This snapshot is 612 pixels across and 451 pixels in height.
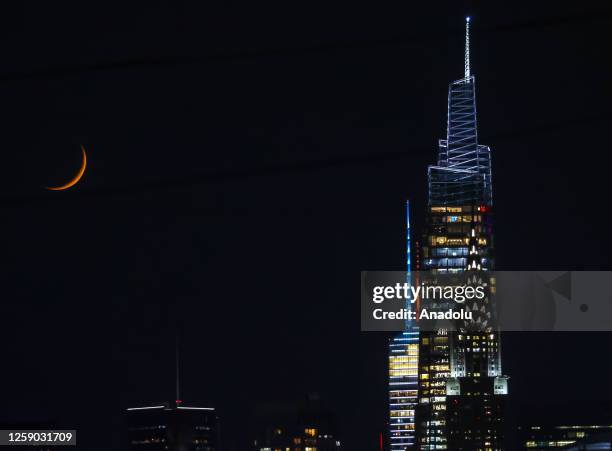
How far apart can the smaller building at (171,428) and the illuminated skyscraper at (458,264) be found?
2437 cm

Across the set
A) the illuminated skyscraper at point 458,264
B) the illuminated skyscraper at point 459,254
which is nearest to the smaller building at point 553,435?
the illuminated skyscraper at point 458,264

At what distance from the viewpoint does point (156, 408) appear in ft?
502

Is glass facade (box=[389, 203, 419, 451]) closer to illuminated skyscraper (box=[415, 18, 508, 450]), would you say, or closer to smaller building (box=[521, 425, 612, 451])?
illuminated skyscraper (box=[415, 18, 508, 450])

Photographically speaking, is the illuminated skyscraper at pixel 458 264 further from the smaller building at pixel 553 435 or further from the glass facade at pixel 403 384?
the glass facade at pixel 403 384

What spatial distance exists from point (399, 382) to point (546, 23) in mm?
164344

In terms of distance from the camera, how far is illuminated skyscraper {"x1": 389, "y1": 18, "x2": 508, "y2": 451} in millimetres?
145750

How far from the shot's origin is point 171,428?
149125 millimetres

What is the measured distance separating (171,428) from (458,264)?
123 feet

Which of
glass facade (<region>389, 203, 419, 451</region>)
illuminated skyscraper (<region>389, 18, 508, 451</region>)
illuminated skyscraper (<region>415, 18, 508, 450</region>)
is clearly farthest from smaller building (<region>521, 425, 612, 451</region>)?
glass facade (<region>389, 203, 419, 451</region>)

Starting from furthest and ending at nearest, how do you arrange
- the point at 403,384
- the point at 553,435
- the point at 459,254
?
the point at 403,384 → the point at 459,254 → the point at 553,435

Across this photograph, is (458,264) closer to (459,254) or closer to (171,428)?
(459,254)

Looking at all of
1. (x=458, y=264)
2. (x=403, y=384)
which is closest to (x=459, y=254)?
(x=458, y=264)

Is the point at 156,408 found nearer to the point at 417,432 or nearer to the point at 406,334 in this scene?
the point at 417,432

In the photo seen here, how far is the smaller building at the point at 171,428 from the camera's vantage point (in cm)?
Result: 14488
